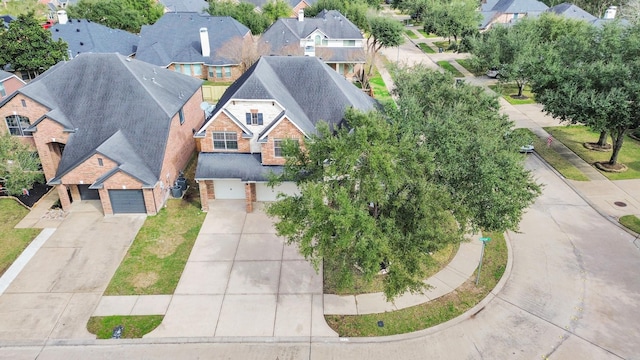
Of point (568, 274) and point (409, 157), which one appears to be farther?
point (568, 274)

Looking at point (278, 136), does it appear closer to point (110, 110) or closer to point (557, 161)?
point (110, 110)

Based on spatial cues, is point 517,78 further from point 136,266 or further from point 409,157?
point 136,266

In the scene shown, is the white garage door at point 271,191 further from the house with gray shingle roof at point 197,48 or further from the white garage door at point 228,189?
the house with gray shingle roof at point 197,48

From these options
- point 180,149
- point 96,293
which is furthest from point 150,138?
point 96,293

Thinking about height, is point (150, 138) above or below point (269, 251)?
above

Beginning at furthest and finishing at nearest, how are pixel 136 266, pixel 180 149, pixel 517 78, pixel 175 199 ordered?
pixel 517 78 < pixel 180 149 < pixel 175 199 < pixel 136 266
